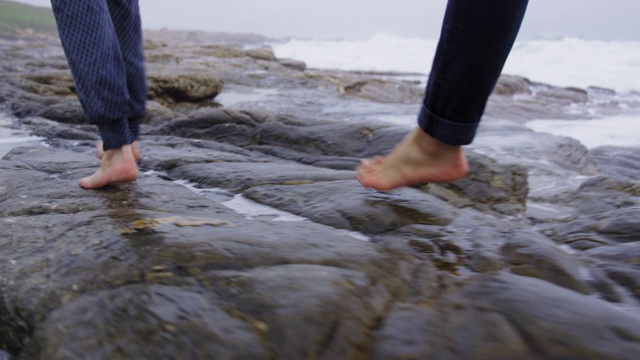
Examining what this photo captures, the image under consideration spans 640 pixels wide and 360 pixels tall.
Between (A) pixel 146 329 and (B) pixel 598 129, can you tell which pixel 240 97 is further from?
(A) pixel 146 329

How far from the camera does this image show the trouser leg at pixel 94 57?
72.2 inches

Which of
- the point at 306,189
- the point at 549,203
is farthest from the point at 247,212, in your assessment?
the point at 549,203

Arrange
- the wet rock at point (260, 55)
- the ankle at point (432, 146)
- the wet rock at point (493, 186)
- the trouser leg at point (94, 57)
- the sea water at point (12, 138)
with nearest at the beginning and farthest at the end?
the ankle at point (432, 146), the trouser leg at point (94, 57), the wet rock at point (493, 186), the sea water at point (12, 138), the wet rock at point (260, 55)

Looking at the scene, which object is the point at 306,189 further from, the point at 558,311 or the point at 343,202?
the point at 558,311

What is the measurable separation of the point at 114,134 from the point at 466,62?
57.8 inches

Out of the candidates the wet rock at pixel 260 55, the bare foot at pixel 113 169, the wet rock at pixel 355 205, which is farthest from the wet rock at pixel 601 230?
the wet rock at pixel 260 55

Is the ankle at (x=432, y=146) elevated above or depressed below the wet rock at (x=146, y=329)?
above

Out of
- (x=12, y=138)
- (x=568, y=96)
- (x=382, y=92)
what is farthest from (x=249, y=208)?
(x=568, y=96)

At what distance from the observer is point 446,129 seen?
161 centimetres

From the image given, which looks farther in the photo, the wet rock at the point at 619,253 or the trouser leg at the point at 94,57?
the trouser leg at the point at 94,57

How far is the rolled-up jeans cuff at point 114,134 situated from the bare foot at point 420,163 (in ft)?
Answer: 3.62

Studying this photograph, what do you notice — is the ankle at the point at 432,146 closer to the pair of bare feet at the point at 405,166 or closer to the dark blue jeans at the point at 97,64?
the pair of bare feet at the point at 405,166

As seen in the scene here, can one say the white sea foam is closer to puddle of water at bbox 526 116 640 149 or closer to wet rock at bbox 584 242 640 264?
puddle of water at bbox 526 116 640 149

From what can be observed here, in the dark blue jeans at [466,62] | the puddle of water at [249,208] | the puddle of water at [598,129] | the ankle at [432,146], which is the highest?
the dark blue jeans at [466,62]
